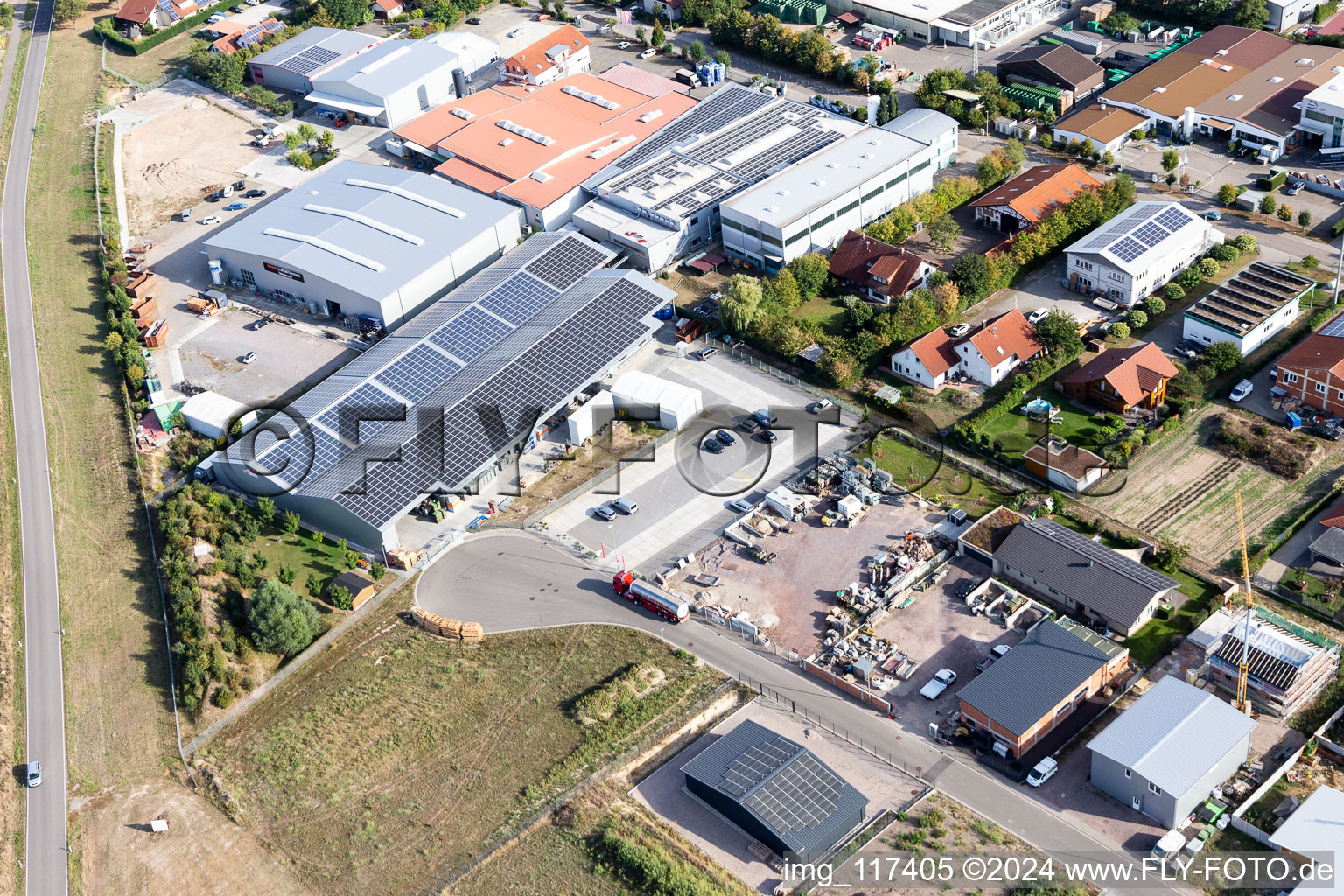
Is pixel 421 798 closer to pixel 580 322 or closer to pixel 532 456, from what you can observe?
pixel 532 456

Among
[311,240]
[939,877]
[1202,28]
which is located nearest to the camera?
[939,877]

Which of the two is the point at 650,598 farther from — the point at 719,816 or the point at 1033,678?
the point at 1033,678

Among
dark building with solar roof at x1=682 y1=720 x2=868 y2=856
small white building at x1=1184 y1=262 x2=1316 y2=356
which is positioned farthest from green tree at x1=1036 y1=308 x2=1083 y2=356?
dark building with solar roof at x1=682 y1=720 x2=868 y2=856

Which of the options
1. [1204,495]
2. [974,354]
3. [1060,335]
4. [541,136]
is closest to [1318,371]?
[1204,495]

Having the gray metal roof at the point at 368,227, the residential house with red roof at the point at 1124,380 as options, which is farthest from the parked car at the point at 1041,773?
the gray metal roof at the point at 368,227

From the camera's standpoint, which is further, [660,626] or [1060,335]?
[1060,335]

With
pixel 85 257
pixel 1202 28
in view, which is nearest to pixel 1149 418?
pixel 1202 28
